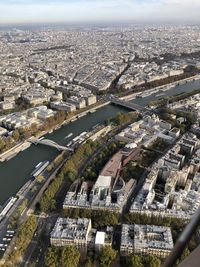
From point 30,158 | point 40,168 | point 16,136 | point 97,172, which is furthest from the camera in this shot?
point 16,136

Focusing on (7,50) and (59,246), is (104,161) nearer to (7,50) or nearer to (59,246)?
(59,246)

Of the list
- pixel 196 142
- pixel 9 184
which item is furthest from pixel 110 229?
pixel 196 142

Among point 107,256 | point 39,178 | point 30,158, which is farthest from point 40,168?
point 107,256

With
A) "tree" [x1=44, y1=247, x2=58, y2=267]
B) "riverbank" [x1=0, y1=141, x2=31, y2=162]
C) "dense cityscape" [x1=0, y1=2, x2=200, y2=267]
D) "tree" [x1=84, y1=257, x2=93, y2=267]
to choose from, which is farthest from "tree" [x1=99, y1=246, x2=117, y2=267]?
"riverbank" [x1=0, y1=141, x2=31, y2=162]

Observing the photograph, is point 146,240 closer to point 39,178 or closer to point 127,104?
point 39,178

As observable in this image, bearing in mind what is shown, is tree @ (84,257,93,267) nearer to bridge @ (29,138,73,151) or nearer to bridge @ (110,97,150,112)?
bridge @ (29,138,73,151)
